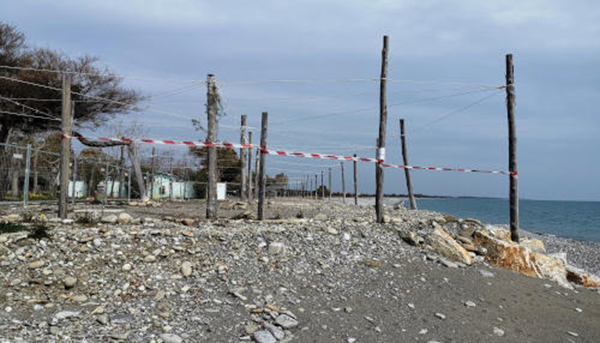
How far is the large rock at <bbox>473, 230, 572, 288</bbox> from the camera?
915 centimetres

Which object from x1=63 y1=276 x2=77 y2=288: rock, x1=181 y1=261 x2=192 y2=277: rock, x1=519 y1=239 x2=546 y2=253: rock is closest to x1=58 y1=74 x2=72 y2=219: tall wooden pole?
x1=63 y1=276 x2=77 y2=288: rock

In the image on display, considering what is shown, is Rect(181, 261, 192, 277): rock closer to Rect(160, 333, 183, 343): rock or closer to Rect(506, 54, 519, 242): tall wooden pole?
Rect(160, 333, 183, 343): rock

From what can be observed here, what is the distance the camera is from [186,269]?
6281 mm

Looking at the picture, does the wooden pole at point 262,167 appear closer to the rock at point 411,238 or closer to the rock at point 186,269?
the rock at point 411,238

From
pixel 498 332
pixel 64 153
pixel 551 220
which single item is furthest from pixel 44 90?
pixel 551 220

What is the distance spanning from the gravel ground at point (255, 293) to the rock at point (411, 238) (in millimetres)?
556

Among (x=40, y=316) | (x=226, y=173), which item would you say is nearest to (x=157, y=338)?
(x=40, y=316)

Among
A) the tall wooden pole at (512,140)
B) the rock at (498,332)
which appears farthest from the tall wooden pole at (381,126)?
the rock at (498,332)

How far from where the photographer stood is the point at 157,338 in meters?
4.80

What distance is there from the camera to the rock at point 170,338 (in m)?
4.74

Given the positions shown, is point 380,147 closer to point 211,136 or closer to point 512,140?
point 512,140

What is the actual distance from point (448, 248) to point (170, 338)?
17.7 ft

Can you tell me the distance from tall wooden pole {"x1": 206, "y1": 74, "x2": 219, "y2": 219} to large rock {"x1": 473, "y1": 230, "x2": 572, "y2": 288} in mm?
5456

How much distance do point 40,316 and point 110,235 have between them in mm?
1908
